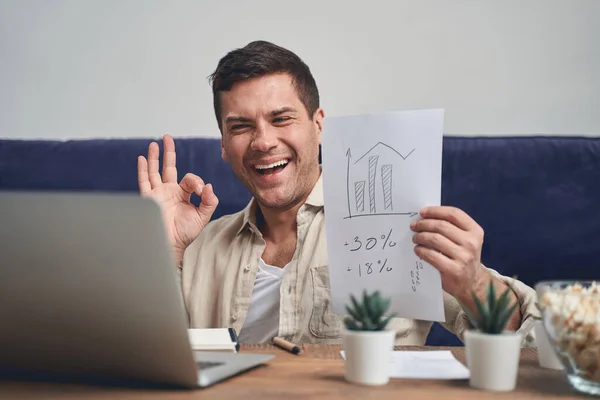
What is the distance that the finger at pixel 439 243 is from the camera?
43.5 inches

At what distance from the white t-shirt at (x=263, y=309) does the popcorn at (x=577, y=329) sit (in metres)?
0.90

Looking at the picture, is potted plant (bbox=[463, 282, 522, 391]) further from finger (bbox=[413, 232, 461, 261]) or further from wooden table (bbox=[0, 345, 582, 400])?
finger (bbox=[413, 232, 461, 261])

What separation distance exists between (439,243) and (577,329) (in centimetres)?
37

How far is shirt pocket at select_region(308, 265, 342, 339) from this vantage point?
1.54 m

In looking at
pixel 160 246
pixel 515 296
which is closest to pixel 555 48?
pixel 515 296

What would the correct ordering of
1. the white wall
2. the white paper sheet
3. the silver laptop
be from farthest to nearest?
the white wall
the white paper sheet
the silver laptop

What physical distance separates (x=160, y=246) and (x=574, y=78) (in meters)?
1.86

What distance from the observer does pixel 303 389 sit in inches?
30.8

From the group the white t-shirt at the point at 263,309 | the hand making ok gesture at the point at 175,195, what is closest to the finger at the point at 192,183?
the hand making ok gesture at the point at 175,195

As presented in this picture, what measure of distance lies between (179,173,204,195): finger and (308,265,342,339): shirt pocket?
32cm

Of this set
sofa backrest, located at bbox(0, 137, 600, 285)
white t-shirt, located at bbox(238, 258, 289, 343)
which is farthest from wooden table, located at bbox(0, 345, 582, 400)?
sofa backrest, located at bbox(0, 137, 600, 285)

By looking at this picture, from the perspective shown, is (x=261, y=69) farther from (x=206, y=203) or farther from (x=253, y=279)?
(x=253, y=279)

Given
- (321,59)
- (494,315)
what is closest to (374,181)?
(494,315)

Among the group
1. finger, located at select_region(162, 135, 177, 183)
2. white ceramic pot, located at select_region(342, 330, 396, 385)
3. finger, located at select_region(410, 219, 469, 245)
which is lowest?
white ceramic pot, located at select_region(342, 330, 396, 385)
